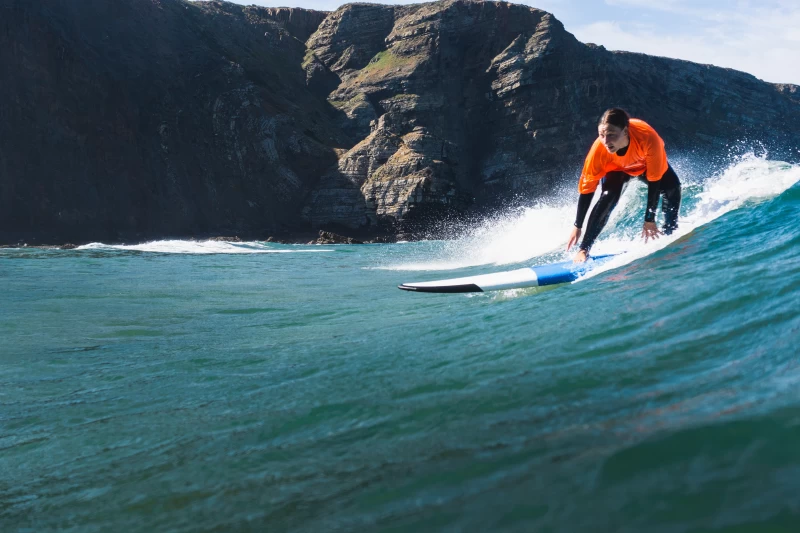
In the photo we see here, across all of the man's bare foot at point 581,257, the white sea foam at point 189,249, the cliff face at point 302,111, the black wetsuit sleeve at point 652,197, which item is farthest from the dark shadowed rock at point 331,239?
the black wetsuit sleeve at point 652,197

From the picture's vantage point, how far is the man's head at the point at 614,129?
6656 millimetres

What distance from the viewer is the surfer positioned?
6.95 m

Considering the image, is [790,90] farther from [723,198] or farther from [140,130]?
[723,198]

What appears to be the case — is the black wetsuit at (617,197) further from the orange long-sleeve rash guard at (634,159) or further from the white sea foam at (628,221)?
the white sea foam at (628,221)

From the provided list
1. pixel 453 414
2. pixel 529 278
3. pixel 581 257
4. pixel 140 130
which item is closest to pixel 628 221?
pixel 581 257

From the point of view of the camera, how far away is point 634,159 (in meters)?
7.27

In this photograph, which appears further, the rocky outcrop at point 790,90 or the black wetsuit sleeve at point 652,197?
the rocky outcrop at point 790,90

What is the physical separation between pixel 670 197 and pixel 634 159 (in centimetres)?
76

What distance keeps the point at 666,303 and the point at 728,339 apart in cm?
111

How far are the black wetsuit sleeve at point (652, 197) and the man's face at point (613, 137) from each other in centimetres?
65

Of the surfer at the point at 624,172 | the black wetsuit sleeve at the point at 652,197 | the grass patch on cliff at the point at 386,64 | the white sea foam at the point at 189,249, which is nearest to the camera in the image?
the surfer at the point at 624,172

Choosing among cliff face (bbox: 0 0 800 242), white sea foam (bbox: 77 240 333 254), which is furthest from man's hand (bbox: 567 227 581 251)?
cliff face (bbox: 0 0 800 242)

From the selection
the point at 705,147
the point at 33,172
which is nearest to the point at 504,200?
the point at 705,147

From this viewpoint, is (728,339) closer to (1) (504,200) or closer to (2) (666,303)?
(2) (666,303)
